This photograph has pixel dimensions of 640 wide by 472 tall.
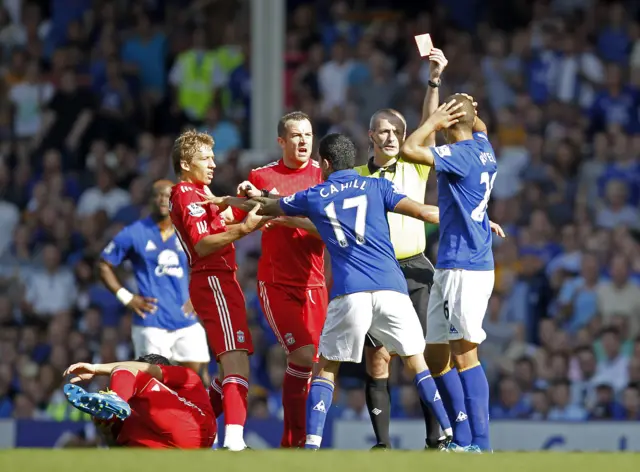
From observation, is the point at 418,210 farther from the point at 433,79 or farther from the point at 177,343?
the point at 177,343

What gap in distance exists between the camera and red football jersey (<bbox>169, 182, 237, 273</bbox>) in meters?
8.85

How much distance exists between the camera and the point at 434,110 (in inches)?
351

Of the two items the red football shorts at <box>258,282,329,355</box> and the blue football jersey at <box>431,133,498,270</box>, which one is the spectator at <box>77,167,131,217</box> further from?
the blue football jersey at <box>431,133,498,270</box>

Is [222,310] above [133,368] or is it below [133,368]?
above

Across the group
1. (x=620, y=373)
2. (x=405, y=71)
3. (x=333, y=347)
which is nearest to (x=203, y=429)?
(x=333, y=347)

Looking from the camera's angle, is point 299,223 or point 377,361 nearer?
point 299,223

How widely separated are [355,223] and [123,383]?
1807 mm

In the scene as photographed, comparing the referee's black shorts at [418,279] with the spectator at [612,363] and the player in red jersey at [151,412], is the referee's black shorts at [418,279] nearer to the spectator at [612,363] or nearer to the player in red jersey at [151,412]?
the player in red jersey at [151,412]

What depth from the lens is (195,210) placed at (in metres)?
8.88

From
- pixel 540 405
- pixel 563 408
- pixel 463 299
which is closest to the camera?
pixel 463 299

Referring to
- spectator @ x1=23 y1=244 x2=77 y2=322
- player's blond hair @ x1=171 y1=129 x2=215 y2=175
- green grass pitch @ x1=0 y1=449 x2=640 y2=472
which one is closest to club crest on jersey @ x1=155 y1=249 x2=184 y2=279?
player's blond hair @ x1=171 y1=129 x2=215 y2=175

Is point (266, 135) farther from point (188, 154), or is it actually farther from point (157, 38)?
point (188, 154)

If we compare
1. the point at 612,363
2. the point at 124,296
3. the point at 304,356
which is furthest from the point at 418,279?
the point at 612,363

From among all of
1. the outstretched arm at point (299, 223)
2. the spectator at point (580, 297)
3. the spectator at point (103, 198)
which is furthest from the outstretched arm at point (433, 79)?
the spectator at point (103, 198)
